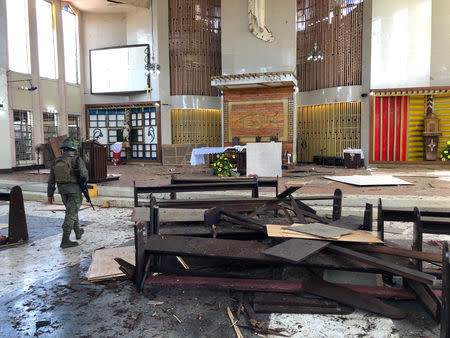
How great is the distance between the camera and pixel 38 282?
329cm

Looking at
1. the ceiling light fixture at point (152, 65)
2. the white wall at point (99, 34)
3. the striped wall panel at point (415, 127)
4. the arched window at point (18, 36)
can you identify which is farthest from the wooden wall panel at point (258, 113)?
the arched window at point (18, 36)

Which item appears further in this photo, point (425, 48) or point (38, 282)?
point (425, 48)

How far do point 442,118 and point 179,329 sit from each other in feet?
48.9

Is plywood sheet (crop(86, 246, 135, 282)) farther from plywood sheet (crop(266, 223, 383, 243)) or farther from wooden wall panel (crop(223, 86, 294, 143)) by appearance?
wooden wall panel (crop(223, 86, 294, 143))

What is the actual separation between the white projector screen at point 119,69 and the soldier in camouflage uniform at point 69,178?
12882 millimetres

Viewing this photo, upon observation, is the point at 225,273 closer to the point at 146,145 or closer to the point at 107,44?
the point at 146,145

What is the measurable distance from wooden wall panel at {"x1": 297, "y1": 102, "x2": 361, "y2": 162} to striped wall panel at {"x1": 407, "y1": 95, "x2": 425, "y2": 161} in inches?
82.1

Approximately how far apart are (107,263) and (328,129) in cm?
1317

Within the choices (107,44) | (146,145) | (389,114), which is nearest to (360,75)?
(389,114)

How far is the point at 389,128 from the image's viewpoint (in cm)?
1421

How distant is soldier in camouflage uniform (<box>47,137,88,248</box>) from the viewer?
4449 millimetres

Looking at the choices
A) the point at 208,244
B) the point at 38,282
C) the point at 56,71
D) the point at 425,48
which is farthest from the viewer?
the point at 56,71

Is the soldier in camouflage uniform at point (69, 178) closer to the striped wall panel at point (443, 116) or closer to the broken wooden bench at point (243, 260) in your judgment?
the broken wooden bench at point (243, 260)

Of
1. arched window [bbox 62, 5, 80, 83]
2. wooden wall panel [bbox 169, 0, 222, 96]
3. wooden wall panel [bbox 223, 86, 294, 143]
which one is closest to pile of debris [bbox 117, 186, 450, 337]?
wooden wall panel [bbox 223, 86, 294, 143]
